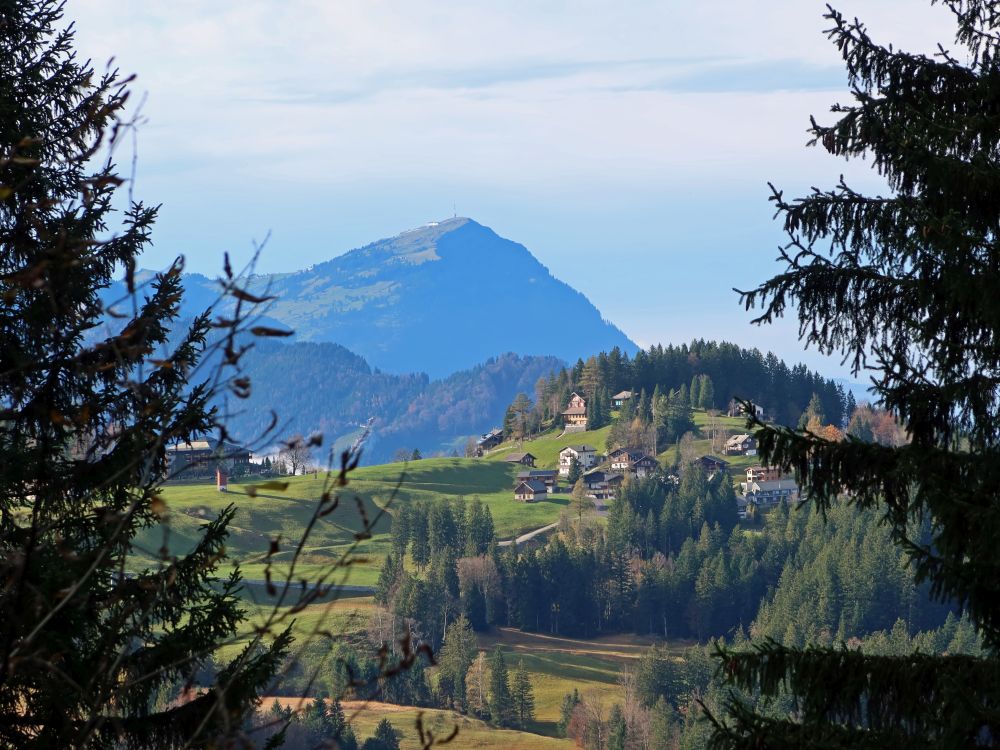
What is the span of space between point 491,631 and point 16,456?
108 meters

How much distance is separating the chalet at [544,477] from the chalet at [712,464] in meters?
19.7

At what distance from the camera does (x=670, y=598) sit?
122m

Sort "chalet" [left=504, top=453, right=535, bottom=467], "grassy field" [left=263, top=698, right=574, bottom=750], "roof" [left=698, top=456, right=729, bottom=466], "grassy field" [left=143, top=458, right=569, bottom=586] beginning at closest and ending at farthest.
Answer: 1. "grassy field" [left=263, top=698, right=574, bottom=750]
2. "grassy field" [left=143, top=458, right=569, bottom=586]
3. "roof" [left=698, top=456, right=729, bottom=466]
4. "chalet" [left=504, top=453, right=535, bottom=467]

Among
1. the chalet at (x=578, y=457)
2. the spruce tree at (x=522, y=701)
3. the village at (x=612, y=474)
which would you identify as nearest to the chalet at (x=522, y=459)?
the village at (x=612, y=474)

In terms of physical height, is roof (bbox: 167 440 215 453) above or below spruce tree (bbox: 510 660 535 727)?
above

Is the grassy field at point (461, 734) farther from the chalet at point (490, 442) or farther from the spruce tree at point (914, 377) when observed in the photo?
the chalet at point (490, 442)

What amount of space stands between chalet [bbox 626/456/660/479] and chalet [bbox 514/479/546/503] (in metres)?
13.7

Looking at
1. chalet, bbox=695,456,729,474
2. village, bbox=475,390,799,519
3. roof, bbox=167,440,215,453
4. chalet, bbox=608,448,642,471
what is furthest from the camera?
chalet, bbox=608,448,642,471

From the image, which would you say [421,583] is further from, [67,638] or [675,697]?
[67,638]

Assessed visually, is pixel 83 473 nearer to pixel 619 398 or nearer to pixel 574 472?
pixel 574 472

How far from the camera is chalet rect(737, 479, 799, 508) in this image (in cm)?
15062

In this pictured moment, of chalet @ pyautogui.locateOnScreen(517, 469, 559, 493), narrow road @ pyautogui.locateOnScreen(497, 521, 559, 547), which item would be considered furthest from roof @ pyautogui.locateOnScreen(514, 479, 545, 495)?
narrow road @ pyautogui.locateOnScreen(497, 521, 559, 547)

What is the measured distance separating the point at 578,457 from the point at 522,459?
10.2 m

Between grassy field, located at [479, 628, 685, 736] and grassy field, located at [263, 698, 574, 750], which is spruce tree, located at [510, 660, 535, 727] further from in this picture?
grassy field, located at [263, 698, 574, 750]
